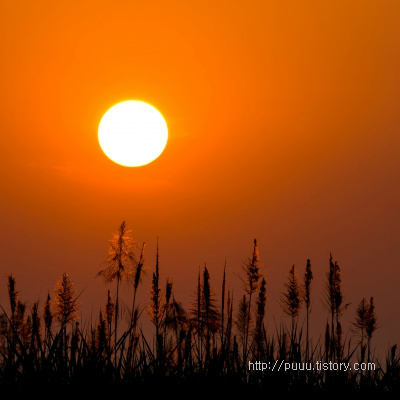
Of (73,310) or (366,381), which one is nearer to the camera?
(366,381)

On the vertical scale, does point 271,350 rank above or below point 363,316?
below

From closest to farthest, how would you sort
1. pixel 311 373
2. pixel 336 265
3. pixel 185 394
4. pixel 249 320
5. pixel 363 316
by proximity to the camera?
pixel 185 394
pixel 311 373
pixel 249 320
pixel 336 265
pixel 363 316

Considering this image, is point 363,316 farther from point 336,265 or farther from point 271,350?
point 271,350

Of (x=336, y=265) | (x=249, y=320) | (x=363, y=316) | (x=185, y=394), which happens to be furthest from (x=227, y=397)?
(x=363, y=316)

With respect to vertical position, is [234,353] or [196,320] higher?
[196,320]

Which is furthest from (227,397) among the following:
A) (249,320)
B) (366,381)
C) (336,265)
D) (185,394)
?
(336,265)

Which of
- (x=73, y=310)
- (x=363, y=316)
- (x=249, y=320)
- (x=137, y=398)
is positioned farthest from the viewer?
(x=363, y=316)

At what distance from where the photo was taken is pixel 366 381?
6.03 meters

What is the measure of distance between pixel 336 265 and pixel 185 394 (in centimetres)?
533

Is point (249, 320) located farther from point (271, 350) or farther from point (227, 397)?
point (227, 397)

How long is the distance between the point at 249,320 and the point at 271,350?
308cm

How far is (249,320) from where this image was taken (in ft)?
27.7

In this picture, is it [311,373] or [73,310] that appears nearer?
[311,373]

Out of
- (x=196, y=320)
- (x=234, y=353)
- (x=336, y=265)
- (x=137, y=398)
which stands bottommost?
(x=137, y=398)
